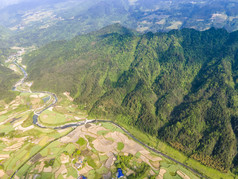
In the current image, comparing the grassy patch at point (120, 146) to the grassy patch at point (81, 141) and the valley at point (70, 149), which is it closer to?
the valley at point (70, 149)

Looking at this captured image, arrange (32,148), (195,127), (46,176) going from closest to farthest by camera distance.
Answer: (46,176) → (32,148) → (195,127)

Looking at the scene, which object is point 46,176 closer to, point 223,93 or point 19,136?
point 19,136

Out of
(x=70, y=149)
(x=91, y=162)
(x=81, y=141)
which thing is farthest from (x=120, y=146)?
(x=70, y=149)

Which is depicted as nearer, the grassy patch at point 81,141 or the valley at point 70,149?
the valley at point 70,149

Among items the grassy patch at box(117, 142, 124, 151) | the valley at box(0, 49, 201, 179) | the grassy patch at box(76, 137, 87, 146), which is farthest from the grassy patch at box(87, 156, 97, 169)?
the grassy patch at box(117, 142, 124, 151)

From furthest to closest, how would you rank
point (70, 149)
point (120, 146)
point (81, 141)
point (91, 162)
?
point (81, 141)
point (120, 146)
point (70, 149)
point (91, 162)

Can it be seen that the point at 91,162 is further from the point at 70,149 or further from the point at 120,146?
the point at 120,146

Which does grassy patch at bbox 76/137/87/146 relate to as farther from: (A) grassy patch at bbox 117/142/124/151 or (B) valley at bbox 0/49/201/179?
(A) grassy patch at bbox 117/142/124/151

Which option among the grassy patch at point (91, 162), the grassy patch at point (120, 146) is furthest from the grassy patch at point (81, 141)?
the grassy patch at point (120, 146)

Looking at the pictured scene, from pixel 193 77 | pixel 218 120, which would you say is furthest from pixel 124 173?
pixel 193 77

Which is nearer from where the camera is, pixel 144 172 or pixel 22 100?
pixel 144 172

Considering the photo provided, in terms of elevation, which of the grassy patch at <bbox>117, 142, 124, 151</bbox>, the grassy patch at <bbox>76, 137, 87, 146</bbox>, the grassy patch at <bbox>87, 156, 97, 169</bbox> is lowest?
the grassy patch at <bbox>117, 142, 124, 151</bbox>
